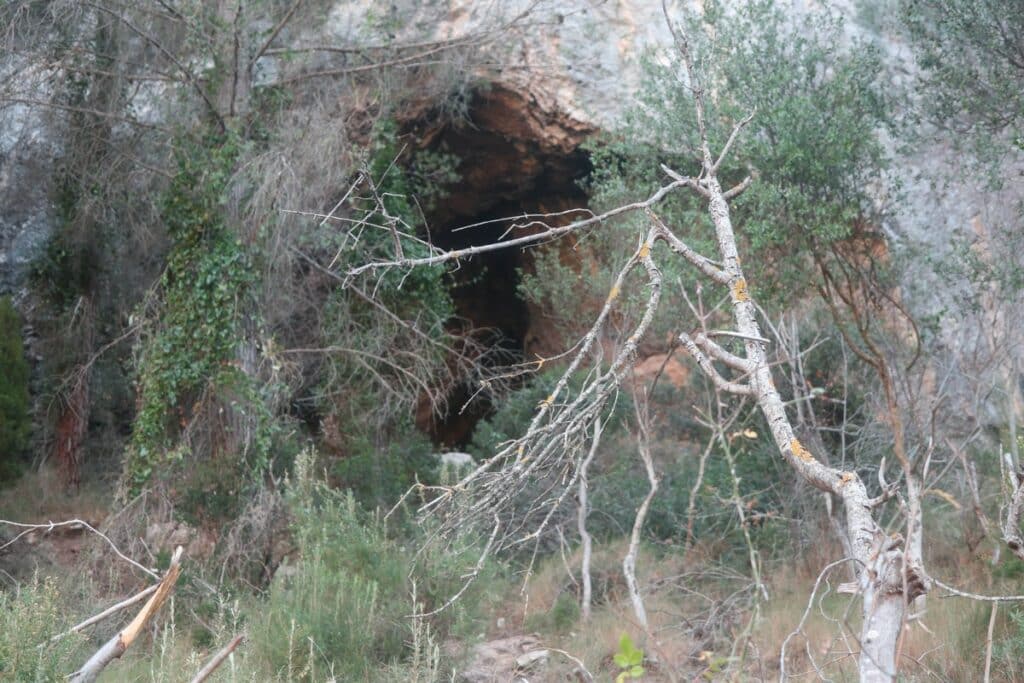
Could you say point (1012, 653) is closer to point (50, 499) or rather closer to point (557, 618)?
point (557, 618)

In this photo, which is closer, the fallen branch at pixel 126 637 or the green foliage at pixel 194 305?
the fallen branch at pixel 126 637

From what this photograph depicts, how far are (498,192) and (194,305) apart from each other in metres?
6.33

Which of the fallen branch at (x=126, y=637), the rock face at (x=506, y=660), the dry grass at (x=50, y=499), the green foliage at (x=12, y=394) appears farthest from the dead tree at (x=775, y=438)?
the dry grass at (x=50, y=499)

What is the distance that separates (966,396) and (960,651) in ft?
11.6

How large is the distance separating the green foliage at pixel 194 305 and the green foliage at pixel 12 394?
1.48m

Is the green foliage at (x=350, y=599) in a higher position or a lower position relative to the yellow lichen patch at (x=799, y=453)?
lower

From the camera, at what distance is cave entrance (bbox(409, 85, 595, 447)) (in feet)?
42.4

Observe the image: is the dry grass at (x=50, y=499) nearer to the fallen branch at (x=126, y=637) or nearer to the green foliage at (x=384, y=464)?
the green foliage at (x=384, y=464)

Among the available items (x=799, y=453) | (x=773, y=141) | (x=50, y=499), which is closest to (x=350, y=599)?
(x=799, y=453)

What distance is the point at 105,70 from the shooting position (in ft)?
34.3

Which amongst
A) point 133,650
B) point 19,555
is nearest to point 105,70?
point 19,555

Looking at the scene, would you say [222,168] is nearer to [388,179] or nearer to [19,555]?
[388,179]

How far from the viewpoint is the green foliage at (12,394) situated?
33.2 ft

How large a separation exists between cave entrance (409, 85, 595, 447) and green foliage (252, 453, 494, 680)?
481 centimetres
